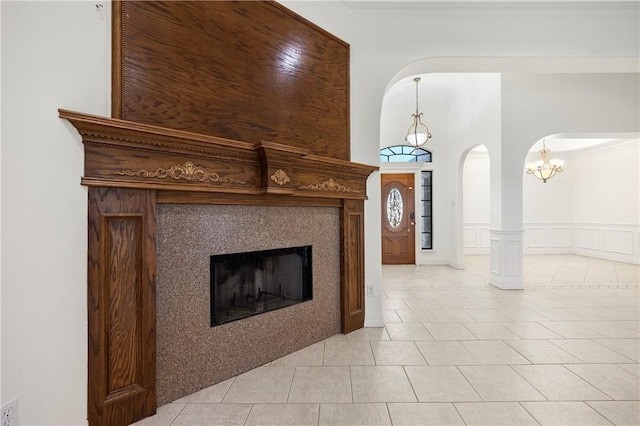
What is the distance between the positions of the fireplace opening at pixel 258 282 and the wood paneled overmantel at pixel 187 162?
54 centimetres

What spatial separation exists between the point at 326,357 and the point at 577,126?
18.0ft

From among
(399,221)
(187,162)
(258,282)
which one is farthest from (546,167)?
(187,162)

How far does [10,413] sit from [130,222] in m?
0.97

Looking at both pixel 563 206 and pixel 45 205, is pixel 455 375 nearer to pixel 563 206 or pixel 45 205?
pixel 45 205

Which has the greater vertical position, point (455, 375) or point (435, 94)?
point (435, 94)

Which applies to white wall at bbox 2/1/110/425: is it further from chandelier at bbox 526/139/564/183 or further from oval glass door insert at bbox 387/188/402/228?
chandelier at bbox 526/139/564/183

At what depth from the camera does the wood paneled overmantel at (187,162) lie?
5.39ft

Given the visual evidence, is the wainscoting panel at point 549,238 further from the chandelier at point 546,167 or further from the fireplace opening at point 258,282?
the fireplace opening at point 258,282

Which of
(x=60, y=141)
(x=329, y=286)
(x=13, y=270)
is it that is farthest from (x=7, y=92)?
(x=329, y=286)

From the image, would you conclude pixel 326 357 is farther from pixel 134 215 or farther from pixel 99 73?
pixel 99 73

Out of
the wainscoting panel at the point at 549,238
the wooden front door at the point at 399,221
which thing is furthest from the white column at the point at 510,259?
the wainscoting panel at the point at 549,238

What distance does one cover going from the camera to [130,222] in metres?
1.78

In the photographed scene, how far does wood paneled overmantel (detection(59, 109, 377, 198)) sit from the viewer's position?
1642 mm

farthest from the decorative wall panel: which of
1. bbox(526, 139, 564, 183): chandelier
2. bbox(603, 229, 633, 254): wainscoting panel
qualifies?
bbox(603, 229, 633, 254): wainscoting panel
